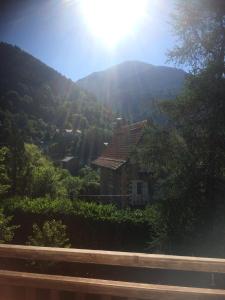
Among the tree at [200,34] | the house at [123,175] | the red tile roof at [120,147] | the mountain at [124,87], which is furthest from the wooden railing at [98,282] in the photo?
the mountain at [124,87]

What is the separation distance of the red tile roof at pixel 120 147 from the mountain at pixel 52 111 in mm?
10161

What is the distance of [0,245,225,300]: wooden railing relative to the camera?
275 centimetres

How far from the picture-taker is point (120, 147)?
28.3 meters

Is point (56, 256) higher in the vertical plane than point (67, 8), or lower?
lower

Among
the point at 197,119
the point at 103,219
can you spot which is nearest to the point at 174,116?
the point at 197,119

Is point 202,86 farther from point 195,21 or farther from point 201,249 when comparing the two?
point 201,249

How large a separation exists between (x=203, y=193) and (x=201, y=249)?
1.24 meters

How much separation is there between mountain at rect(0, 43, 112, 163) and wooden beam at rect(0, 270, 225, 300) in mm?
31864

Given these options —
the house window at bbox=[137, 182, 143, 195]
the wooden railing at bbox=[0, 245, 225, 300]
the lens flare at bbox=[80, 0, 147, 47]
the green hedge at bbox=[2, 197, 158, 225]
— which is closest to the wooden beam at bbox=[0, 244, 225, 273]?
the wooden railing at bbox=[0, 245, 225, 300]

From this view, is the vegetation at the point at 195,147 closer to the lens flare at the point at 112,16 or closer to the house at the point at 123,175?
the lens flare at the point at 112,16

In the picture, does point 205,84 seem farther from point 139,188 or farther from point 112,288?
point 139,188

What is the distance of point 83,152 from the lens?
79688mm

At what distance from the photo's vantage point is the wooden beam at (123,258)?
9.09 feet

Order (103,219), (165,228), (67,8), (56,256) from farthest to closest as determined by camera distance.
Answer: (103,219) → (165,228) → (67,8) → (56,256)
